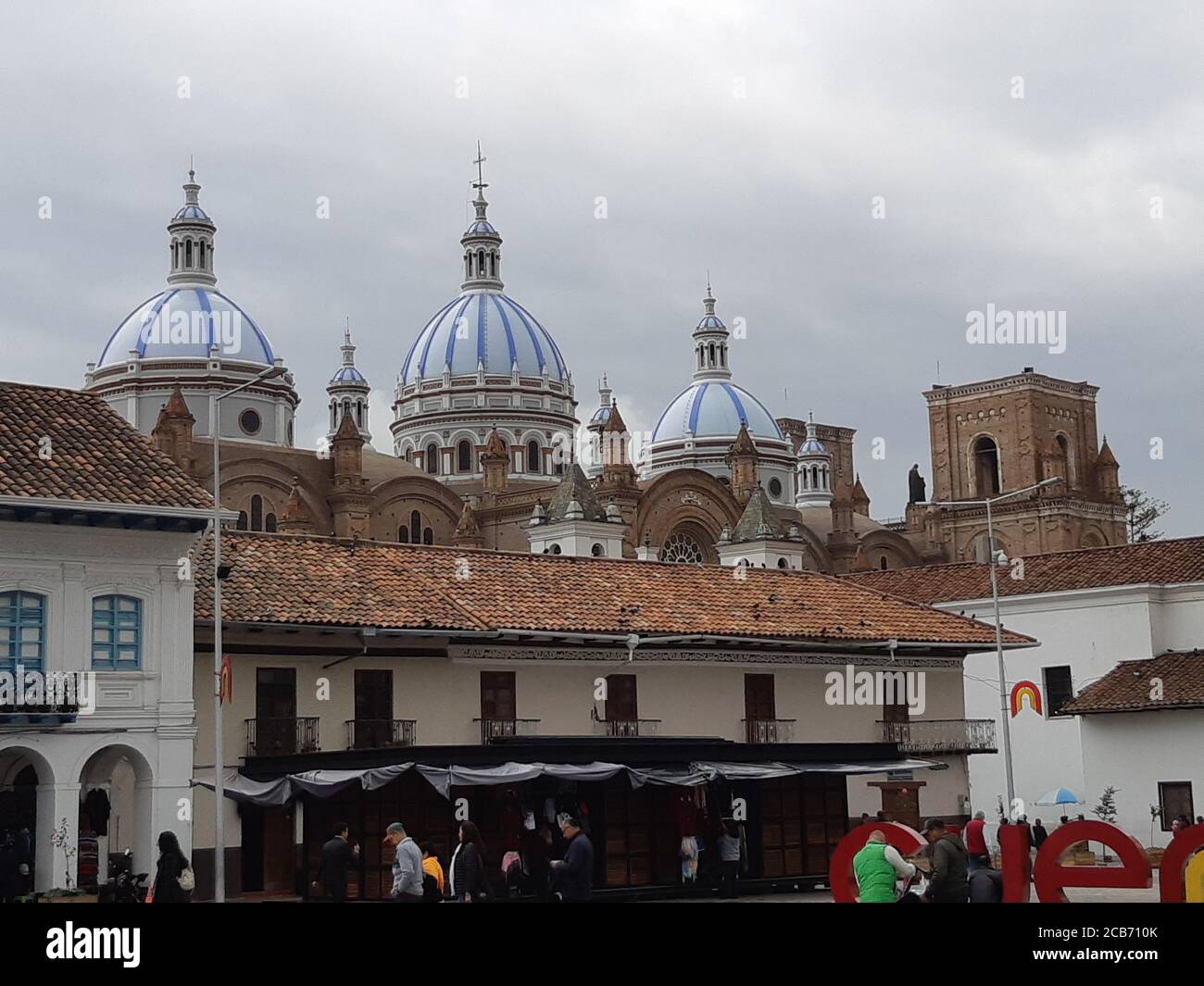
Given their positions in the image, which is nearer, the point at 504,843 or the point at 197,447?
the point at 504,843

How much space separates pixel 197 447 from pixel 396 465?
57.7ft

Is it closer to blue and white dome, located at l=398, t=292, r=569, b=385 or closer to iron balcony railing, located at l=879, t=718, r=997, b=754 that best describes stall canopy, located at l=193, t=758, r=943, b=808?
iron balcony railing, located at l=879, t=718, r=997, b=754

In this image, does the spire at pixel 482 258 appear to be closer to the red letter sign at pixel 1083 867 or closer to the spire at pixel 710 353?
the spire at pixel 710 353

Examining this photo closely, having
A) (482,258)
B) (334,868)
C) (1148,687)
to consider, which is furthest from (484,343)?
(334,868)

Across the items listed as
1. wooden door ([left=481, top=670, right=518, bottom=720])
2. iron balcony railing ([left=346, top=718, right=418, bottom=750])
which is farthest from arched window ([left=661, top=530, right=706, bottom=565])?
iron balcony railing ([left=346, top=718, right=418, bottom=750])

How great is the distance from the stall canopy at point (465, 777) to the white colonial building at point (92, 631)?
1.35 metres

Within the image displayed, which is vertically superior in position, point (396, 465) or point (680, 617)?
point (396, 465)

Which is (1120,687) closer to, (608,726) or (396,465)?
(608,726)

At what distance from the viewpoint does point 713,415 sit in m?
109

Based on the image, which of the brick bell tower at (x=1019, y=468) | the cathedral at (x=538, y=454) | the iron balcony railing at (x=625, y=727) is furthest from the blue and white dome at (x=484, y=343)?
the iron balcony railing at (x=625, y=727)

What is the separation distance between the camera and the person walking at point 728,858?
33031 mm

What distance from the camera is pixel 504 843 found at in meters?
32.8

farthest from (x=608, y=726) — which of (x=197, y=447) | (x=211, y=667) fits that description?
(x=197, y=447)
